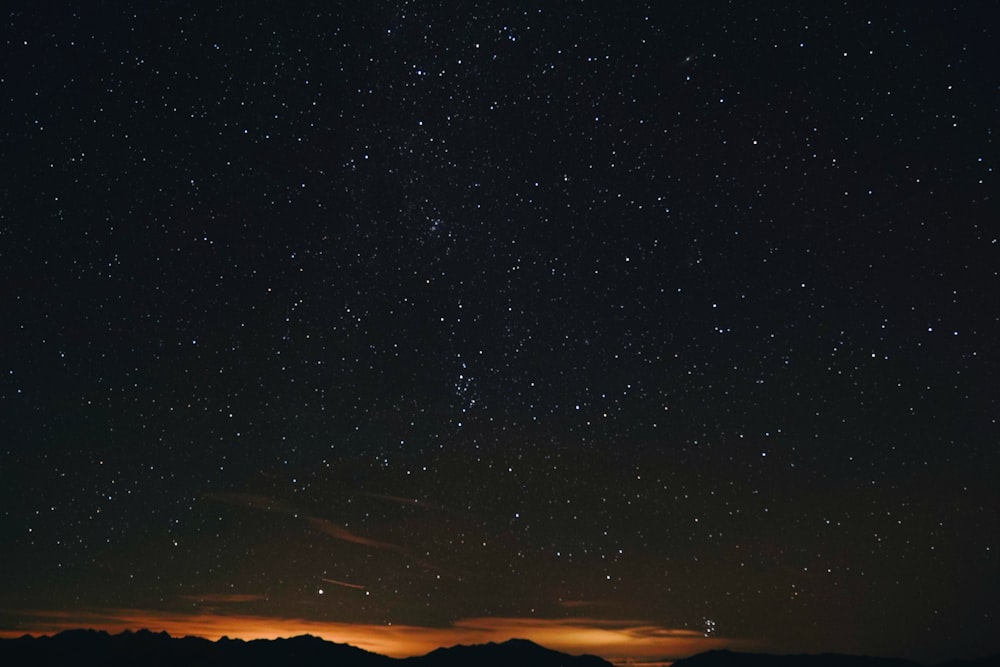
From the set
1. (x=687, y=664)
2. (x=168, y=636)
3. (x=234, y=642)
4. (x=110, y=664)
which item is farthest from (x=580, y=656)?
(x=110, y=664)

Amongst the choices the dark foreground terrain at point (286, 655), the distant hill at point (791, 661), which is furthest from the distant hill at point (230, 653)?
the distant hill at point (791, 661)

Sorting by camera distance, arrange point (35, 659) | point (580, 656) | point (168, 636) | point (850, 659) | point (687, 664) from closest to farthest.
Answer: point (35, 659), point (168, 636), point (850, 659), point (687, 664), point (580, 656)

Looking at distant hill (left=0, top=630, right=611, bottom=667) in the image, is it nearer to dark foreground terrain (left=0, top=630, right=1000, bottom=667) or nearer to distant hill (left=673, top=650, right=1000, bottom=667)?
dark foreground terrain (left=0, top=630, right=1000, bottom=667)

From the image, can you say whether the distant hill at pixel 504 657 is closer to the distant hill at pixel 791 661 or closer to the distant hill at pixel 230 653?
the distant hill at pixel 230 653

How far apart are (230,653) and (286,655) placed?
860cm

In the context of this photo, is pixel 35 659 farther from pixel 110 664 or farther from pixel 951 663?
pixel 951 663

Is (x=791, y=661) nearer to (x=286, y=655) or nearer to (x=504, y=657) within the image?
(x=504, y=657)

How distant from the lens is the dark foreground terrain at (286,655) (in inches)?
3250

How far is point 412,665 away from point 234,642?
23.0m

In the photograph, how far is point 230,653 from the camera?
9806 cm

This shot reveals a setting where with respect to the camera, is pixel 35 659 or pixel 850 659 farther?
pixel 850 659

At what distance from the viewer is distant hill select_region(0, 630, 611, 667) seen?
82062 mm

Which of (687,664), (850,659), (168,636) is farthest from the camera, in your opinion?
(687,664)

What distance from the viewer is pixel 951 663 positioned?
94.6 meters
